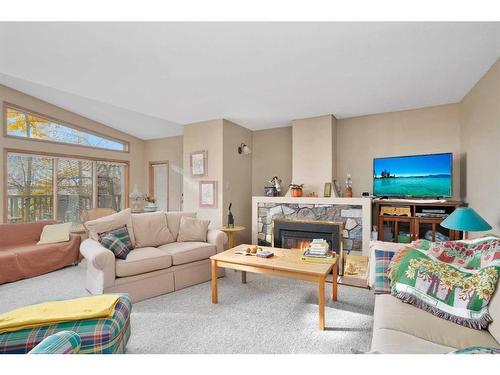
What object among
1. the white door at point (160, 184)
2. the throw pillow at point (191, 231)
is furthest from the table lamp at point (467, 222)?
the white door at point (160, 184)

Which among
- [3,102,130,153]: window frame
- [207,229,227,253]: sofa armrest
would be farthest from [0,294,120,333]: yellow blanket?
[3,102,130,153]: window frame

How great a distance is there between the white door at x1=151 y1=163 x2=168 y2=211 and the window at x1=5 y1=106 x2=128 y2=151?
1193 mm

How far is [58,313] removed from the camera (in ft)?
4.55

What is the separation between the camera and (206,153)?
4.38m

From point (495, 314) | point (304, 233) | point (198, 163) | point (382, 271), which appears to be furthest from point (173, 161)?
point (495, 314)

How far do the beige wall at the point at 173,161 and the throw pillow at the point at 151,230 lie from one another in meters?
2.65

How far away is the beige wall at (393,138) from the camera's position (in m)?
3.44

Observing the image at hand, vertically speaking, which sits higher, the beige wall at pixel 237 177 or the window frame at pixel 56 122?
the window frame at pixel 56 122

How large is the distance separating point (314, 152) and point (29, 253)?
4285 millimetres

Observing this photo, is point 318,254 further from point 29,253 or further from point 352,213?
point 29,253

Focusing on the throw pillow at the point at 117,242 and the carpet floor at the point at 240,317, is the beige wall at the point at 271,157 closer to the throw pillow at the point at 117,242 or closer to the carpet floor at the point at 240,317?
the carpet floor at the point at 240,317

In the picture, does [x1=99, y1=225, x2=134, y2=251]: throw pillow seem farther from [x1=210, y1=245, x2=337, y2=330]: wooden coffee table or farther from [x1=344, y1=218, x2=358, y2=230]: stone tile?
[x1=344, y1=218, x2=358, y2=230]: stone tile
